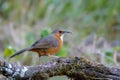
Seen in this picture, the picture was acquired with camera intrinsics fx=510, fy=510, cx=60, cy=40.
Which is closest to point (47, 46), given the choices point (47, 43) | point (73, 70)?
point (47, 43)

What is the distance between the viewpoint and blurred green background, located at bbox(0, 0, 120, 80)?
988 cm

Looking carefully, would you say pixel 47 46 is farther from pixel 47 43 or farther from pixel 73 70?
pixel 73 70

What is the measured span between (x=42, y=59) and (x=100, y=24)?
444 centimetres

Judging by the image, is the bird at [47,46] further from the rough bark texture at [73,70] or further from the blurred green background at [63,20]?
the blurred green background at [63,20]

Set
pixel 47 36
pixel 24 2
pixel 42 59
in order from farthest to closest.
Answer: pixel 24 2
pixel 47 36
pixel 42 59

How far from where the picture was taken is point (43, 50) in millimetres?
6320

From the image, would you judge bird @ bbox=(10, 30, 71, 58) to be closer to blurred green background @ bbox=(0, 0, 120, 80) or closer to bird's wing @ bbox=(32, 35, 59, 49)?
bird's wing @ bbox=(32, 35, 59, 49)

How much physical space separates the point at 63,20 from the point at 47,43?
424 cm

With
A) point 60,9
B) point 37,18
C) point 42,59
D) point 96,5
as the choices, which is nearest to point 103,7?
point 96,5

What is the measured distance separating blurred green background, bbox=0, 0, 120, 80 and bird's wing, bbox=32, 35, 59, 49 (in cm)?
258

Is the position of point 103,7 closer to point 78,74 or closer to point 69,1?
point 69,1

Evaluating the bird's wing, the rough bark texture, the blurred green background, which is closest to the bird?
the bird's wing

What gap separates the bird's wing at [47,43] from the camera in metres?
6.23

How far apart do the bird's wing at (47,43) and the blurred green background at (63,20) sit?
8.45ft
